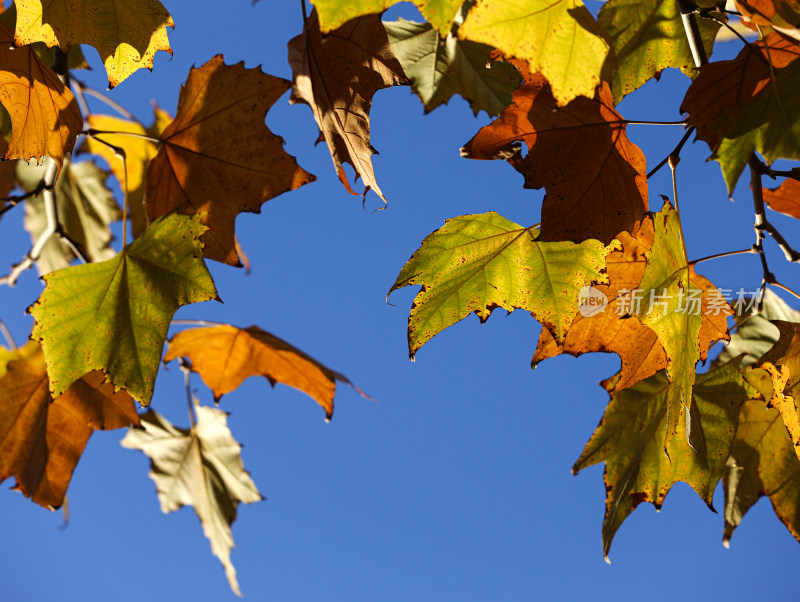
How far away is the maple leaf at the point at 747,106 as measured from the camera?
39 cm

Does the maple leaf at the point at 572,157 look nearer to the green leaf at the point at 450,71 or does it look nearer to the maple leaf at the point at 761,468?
the green leaf at the point at 450,71

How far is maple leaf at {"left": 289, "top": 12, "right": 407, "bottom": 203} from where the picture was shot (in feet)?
1.59

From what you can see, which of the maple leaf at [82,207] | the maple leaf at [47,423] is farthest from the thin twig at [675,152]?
the maple leaf at [82,207]

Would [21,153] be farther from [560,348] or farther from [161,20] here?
[560,348]

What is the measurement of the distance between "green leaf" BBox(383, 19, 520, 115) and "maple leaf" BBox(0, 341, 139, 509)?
1.50 feet

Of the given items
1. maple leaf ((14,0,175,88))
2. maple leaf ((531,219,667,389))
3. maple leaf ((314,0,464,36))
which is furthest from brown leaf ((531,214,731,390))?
maple leaf ((14,0,175,88))

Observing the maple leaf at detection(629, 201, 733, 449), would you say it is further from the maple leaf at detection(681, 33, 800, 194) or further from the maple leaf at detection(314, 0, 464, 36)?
the maple leaf at detection(314, 0, 464, 36)

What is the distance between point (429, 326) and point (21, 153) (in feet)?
1.11

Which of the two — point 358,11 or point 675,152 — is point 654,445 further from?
point 358,11

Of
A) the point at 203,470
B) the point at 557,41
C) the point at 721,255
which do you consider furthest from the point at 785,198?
the point at 203,470

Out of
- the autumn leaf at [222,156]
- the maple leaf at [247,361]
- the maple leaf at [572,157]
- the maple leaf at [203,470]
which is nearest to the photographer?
the maple leaf at [572,157]

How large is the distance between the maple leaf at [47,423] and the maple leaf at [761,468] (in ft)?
2.06

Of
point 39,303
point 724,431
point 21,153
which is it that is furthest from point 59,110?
point 724,431

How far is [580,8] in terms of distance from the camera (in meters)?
0.37
